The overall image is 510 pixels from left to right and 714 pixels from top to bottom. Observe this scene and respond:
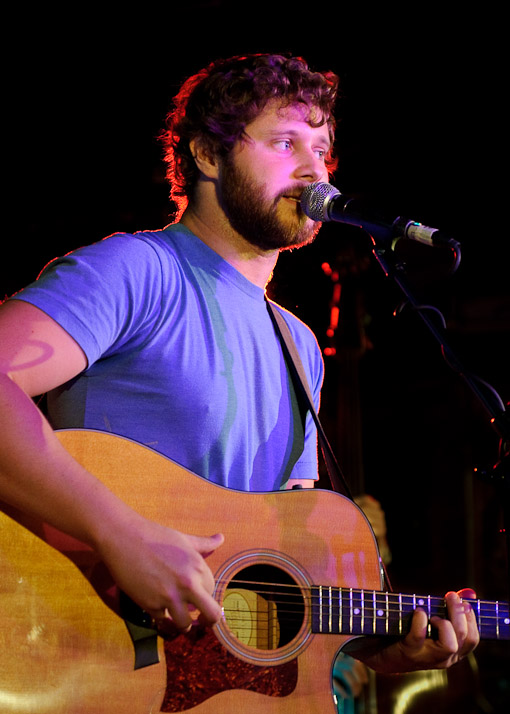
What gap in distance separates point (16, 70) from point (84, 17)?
562 mm

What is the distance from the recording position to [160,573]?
5.42 ft

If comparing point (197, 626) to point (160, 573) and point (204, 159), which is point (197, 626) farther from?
point (204, 159)

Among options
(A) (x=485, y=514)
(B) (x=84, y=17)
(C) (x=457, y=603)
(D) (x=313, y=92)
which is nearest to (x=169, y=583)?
(C) (x=457, y=603)

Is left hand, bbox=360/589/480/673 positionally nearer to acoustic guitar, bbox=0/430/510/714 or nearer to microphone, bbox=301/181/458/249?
acoustic guitar, bbox=0/430/510/714

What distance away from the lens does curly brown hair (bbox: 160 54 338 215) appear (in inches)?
113

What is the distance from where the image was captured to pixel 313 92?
115 inches

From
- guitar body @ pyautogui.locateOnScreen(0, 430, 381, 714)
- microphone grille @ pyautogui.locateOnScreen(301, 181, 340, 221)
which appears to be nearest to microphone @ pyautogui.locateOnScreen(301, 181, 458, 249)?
microphone grille @ pyautogui.locateOnScreen(301, 181, 340, 221)

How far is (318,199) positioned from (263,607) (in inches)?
50.4

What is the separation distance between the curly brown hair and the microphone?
2.13 feet

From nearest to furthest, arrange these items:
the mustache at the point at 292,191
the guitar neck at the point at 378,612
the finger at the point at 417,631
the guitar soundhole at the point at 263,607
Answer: the guitar soundhole at the point at 263,607 < the guitar neck at the point at 378,612 < the finger at the point at 417,631 < the mustache at the point at 292,191

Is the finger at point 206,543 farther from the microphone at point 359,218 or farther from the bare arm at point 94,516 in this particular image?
the microphone at point 359,218

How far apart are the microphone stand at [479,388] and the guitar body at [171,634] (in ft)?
1.72

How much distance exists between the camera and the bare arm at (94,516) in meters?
1.65

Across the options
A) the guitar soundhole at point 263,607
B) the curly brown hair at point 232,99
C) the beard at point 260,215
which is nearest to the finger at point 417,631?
the guitar soundhole at point 263,607
